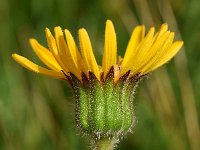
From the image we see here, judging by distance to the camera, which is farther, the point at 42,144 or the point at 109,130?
the point at 42,144

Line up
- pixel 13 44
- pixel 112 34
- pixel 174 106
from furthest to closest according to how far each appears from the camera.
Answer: pixel 13 44 → pixel 174 106 → pixel 112 34

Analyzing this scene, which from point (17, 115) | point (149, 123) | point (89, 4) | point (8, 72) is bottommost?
point (149, 123)

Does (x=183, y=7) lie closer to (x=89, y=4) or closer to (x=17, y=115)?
(x=89, y=4)

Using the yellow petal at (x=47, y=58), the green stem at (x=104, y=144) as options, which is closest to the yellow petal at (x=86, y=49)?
the yellow petal at (x=47, y=58)

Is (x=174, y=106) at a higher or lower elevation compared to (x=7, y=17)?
lower

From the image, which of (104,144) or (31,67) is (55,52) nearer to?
(31,67)

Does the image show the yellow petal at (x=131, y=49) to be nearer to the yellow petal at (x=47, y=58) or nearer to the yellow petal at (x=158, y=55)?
the yellow petal at (x=158, y=55)

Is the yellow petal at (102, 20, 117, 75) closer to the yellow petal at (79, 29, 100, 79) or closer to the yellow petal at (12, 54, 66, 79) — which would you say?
the yellow petal at (79, 29, 100, 79)

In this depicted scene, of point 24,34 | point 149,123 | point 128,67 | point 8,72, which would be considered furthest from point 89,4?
point 128,67
